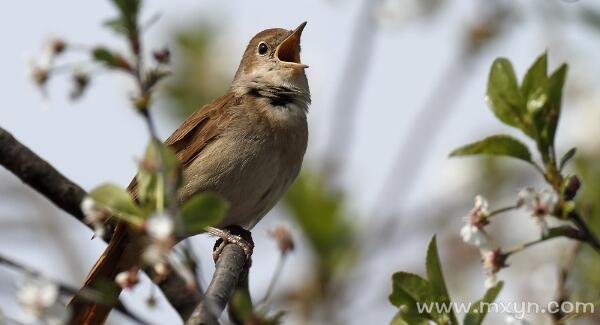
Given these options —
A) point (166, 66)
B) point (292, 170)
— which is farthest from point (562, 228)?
point (292, 170)

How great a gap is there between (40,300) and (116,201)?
29 cm

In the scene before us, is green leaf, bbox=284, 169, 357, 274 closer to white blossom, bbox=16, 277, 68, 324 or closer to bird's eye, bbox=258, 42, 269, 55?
bird's eye, bbox=258, 42, 269, 55

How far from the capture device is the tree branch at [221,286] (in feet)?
7.64

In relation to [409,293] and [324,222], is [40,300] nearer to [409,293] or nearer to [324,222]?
[409,293]

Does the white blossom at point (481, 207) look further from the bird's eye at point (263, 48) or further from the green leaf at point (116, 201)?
the bird's eye at point (263, 48)

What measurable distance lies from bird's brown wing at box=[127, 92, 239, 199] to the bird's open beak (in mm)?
756

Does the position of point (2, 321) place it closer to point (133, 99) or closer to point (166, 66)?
point (133, 99)

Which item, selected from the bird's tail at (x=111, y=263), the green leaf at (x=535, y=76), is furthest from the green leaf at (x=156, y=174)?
the bird's tail at (x=111, y=263)

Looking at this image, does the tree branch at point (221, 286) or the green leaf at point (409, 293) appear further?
the green leaf at point (409, 293)

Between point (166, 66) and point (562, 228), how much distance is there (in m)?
1.09

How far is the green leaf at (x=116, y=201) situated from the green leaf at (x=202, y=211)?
10 cm

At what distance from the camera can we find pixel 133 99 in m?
2.22

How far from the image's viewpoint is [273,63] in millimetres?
6316

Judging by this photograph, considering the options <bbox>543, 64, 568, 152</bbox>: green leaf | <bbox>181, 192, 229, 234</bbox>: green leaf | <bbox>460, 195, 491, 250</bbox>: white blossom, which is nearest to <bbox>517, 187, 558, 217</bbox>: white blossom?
<bbox>460, 195, 491, 250</bbox>: white blossom
